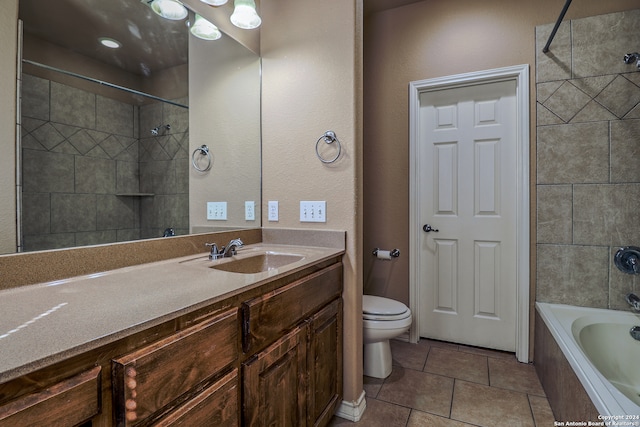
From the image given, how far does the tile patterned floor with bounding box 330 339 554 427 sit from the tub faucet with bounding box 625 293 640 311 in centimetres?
70

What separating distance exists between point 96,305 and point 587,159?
2675 millimetres

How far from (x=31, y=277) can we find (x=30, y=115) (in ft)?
1.66

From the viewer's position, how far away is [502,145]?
7.76 ft

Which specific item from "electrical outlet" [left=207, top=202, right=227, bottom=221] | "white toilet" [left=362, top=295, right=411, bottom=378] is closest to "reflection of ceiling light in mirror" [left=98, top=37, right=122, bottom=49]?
"electrical outlet" [left=207, top=202, right=227, bottom=221]

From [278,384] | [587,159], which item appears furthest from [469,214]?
[278,384]

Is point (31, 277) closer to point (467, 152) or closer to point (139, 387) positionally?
point (139, 387)

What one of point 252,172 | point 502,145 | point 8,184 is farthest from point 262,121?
point 502,145

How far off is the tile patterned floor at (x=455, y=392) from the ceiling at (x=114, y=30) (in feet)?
6.40

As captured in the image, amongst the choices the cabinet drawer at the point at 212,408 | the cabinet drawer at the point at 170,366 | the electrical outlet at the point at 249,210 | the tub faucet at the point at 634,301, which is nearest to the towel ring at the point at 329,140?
the electrical outlet at the point at 249,210

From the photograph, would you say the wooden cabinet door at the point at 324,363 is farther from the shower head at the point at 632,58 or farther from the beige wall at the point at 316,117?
the shower head at the point at 632,58

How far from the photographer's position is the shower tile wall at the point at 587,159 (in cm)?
199

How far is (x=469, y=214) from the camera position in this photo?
2.48 metres

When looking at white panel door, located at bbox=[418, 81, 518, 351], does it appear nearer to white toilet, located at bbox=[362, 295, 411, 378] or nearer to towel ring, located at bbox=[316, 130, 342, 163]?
white toilet, located at bbox=[362, 295, 411, 378]

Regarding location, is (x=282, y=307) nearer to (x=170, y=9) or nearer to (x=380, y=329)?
(x=380, y=329)
